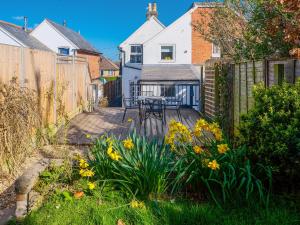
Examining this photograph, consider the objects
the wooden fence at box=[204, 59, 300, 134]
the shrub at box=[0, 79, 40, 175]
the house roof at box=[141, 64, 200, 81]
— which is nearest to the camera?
the shrub at box=[0, 79, 40, 175]

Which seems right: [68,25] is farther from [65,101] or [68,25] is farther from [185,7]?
[65,101]

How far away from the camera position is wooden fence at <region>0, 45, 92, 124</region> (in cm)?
685

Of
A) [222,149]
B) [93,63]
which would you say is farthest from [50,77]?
[93,63]

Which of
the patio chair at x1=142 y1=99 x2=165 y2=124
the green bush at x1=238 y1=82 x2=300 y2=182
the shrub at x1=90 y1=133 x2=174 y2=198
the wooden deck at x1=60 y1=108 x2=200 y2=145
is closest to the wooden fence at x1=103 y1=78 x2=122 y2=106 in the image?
the wooden deck at x1=60 y1=108 x2=200 y2=145

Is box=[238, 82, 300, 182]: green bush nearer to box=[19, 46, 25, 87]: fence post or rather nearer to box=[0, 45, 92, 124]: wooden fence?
box=[0, 45, 92, 124]: wooden fence

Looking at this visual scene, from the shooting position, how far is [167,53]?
3011 cm

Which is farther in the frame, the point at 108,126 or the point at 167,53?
the point at 167,53

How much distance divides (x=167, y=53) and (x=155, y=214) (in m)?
26.7

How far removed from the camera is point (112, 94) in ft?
119

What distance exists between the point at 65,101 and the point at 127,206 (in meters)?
8.00

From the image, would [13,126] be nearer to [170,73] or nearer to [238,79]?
[238,79]

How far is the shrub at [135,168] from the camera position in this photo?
441 centimetres

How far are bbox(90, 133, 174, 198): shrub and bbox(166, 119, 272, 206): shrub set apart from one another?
0.18 meters

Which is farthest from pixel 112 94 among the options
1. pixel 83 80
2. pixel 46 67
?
pixel 46 67
